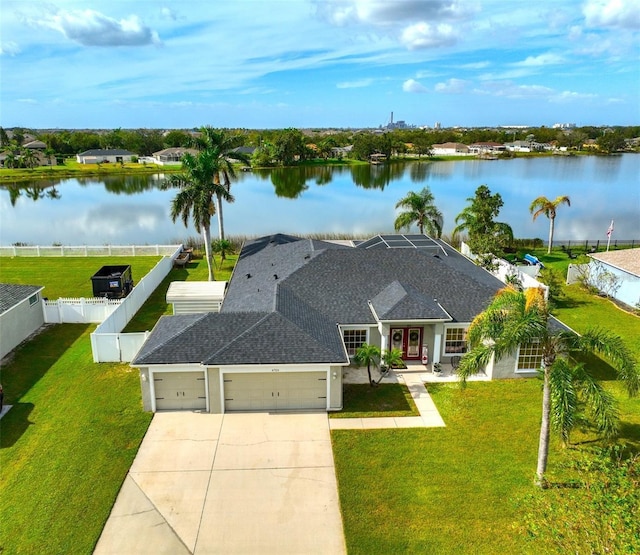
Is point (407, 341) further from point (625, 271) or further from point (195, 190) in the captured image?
point (195, 190)

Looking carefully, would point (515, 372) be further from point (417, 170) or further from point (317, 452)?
point (417, 170)

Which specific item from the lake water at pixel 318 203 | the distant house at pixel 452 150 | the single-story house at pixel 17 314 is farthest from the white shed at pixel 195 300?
the distant house at pixel 452 150

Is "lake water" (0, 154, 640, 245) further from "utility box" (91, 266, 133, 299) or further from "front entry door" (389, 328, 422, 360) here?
"front entry door" (389, 328, 422, 360)

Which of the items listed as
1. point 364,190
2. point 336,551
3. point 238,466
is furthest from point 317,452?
point 364,190

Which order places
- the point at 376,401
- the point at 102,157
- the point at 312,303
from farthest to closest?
the point at 102,157, the point at 312,303, the point at 376,401

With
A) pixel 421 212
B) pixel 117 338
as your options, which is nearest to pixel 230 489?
pixel 117 338

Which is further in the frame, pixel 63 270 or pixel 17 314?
pixel 63 270

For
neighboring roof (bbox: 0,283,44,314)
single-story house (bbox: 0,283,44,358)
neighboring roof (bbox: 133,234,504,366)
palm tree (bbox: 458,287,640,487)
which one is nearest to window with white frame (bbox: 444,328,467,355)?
neighboring roof (bbox: 133,234,504,366)
